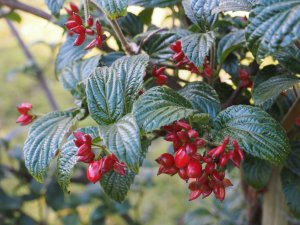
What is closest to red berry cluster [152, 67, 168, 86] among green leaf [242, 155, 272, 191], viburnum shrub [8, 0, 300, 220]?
viburnum shrub [8, 0, 300, 220]

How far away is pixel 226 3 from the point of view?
572 mm

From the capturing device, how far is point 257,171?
755mm

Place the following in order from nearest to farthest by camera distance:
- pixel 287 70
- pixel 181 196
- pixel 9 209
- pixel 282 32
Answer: pixel 282 32, pixel 287 70, pixel 9 209, pixel 181 196

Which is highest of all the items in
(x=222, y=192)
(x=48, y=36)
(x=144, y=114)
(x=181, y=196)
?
(x=144, y=114)

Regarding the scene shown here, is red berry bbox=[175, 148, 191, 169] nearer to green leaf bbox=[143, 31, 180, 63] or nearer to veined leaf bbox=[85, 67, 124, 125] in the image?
veined leaf bbox=[85, 67, 124, 125]

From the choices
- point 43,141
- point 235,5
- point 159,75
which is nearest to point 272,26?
point 235,5

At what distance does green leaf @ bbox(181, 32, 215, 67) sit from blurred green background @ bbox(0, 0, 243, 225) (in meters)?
0.37

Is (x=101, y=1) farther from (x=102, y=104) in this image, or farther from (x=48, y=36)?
(x=48, y=36)

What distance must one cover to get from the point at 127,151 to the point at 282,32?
0.20 metres

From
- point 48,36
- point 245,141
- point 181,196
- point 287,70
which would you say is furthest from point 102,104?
point 48,36

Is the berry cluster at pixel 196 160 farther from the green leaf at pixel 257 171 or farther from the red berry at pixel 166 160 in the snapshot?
the green leaf at pixel 257 171

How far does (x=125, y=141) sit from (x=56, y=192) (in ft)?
2.80

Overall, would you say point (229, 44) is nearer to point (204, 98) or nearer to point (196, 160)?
point (204, 98)

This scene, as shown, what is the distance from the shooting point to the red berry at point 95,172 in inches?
20.8
